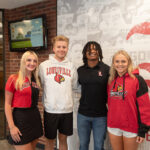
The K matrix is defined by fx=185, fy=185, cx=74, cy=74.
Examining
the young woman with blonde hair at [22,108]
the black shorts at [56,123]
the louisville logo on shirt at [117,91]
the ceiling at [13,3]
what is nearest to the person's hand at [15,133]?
the young woman with blonde hair at [22,108]

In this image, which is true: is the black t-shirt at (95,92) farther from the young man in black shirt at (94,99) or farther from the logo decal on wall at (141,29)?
the logo decal on wall at (141,29)

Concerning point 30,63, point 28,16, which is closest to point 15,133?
point 30,63

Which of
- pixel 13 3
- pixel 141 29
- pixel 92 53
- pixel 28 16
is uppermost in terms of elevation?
pixel 13 3

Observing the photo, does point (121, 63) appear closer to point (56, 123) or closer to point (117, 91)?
point (117, 91)

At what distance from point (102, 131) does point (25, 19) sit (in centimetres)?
242

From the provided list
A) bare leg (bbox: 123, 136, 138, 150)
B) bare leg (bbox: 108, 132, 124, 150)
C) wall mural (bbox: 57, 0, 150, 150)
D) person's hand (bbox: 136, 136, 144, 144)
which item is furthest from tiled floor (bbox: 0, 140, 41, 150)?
person's hand (bbox: 136, 136, 144, 144)

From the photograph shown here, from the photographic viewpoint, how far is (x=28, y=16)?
350 centimetres

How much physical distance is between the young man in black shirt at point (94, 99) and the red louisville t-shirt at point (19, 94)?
667 millimetres

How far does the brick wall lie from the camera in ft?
10.5

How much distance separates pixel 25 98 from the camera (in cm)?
191

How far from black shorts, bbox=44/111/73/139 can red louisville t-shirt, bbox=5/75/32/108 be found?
36cm

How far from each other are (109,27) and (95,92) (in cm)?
102

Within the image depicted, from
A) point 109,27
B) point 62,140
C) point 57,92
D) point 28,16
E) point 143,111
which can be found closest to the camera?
point 143,111

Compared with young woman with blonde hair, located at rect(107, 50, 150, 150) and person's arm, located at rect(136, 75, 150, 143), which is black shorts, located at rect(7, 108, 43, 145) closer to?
young woman with blonde hair, located at rect(107, 50, 150, 150)
